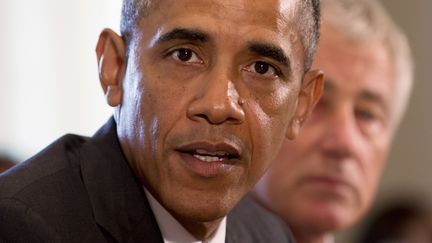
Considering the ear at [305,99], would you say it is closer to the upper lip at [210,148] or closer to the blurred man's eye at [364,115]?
the upper lip at [210,148]

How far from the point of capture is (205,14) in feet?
5.73

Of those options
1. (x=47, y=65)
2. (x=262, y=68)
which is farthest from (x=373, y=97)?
(x=47, y=65)

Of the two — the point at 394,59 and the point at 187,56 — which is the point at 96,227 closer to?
the point at 187,56

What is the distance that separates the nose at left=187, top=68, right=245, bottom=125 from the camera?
1700 mm

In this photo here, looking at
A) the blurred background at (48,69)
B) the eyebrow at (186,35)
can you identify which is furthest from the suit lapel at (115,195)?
the blurred background at (48,69)

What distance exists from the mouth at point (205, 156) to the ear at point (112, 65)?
23 cm

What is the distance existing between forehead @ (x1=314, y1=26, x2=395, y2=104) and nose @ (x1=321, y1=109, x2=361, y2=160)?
70mm

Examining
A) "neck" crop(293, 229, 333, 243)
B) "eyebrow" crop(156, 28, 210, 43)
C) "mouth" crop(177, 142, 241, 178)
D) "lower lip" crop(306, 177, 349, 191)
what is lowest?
"neck" crop(293, 229, 333, 243)

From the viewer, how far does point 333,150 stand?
285 centimetres

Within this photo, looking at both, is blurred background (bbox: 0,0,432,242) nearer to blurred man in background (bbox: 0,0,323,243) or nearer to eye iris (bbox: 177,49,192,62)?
blurred man in background (bbox: 0,0,323,243)

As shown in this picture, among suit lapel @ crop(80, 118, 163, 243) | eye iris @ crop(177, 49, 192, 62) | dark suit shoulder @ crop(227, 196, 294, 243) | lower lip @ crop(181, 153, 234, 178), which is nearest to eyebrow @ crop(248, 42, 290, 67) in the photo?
eye iris @ crop(177, 49, 192, 62)

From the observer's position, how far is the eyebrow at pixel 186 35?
1.74 metres

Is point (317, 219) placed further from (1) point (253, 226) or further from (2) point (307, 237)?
(1) point (253, 226)

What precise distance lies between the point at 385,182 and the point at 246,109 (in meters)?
3.55
